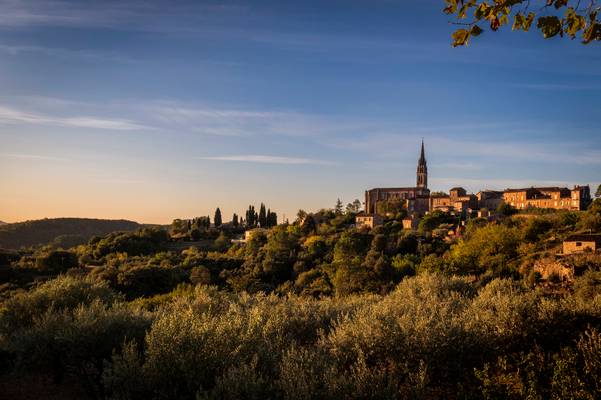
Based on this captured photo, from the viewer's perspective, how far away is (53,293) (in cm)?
1866

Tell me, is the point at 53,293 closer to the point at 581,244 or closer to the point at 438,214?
the point at 581,244

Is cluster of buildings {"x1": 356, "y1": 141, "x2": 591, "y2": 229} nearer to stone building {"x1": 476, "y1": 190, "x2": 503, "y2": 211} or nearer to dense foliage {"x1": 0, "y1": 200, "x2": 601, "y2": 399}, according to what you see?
stone building {"x1": 476, "y1": 190, "x2": 503, "y2": 211}

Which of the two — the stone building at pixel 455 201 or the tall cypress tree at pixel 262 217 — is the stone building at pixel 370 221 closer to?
the stone building at pixel 455 201

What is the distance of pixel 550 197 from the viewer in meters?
85.9

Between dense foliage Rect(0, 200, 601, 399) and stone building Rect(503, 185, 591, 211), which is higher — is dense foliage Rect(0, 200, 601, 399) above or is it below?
below

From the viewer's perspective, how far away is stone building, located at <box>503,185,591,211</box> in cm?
7906

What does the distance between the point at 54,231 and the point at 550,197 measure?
102 metres

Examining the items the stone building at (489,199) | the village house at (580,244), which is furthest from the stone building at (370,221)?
the village house at (580,244)

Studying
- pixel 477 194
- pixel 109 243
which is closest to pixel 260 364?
pixel 109 243

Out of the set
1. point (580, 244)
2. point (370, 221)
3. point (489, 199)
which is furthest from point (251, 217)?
point (580, 244)

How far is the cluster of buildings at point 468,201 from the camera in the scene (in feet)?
268

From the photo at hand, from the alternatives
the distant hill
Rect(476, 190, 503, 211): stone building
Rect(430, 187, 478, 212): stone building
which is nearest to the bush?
the distant hill

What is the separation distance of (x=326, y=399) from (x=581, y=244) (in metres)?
39.7

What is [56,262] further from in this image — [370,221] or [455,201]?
[455,201]
